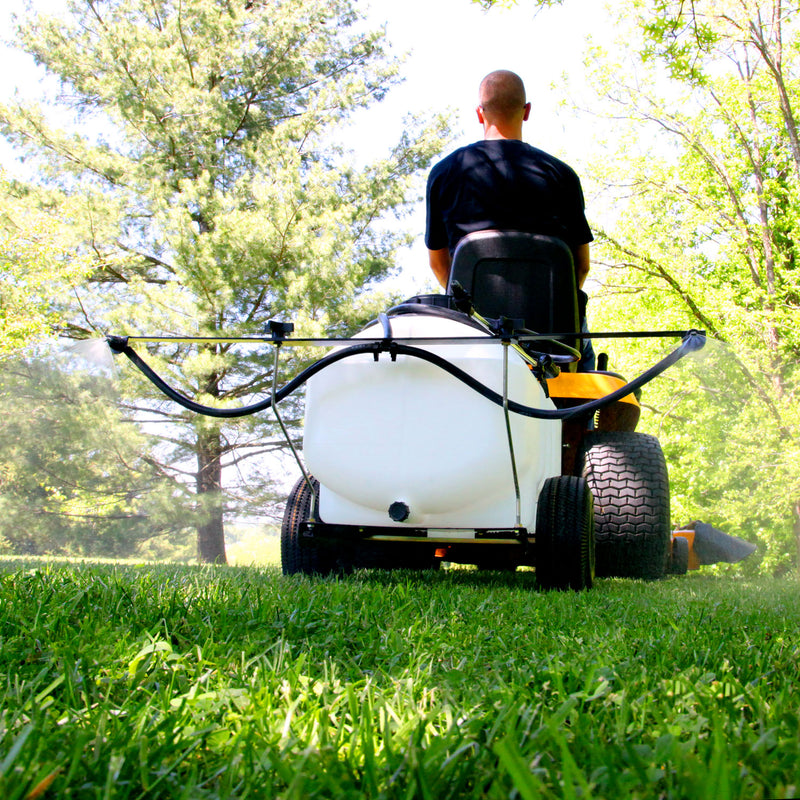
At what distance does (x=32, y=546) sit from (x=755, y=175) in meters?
16.5

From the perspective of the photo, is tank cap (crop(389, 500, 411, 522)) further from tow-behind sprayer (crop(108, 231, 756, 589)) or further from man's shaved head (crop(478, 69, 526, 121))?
man's shaved head (crop(478, 69, 526, 121))

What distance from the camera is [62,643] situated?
151 centimetres

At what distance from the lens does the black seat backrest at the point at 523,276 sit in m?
3.47

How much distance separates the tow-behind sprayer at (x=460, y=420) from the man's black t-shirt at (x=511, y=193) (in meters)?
0.12

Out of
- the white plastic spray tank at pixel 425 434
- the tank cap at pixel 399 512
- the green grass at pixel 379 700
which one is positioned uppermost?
the white plastic spray tank at pixel 425 434

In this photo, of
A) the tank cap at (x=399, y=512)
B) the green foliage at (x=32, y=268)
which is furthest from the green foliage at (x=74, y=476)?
the tank cap at (x=399, y=512)

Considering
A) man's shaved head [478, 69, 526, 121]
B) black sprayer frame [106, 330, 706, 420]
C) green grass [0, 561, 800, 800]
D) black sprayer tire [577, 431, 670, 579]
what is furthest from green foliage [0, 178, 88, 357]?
green grass [0, 561, 800, 800]

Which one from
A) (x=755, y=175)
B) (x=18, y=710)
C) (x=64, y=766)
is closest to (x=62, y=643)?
(x=18, y=710)

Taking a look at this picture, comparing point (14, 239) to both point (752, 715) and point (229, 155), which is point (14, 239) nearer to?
point (229, 155)

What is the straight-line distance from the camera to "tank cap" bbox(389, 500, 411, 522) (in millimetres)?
2826

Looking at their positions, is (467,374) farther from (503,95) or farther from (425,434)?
(503,95)

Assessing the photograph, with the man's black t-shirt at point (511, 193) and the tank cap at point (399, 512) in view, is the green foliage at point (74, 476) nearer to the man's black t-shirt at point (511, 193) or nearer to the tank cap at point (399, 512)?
the man's black t-shirt at point (511, 193)

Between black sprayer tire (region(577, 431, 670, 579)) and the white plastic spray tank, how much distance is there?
34.3 inches

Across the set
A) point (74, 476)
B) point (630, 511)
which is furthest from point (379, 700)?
point (74, 476)
